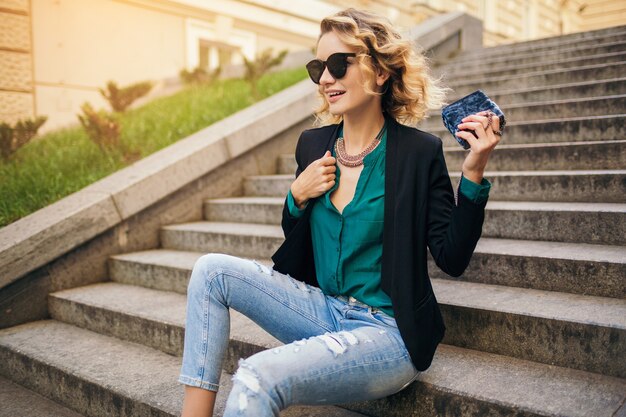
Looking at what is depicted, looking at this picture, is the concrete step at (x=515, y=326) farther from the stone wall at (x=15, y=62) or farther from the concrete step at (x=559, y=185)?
the stone wall at (x=15, y=62)

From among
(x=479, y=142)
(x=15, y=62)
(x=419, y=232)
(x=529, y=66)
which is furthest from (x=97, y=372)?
(x=15, y=62)

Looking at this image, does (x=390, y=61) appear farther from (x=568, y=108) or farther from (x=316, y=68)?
(x=568, y=108)

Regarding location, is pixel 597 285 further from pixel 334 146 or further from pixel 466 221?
pixel 334 146

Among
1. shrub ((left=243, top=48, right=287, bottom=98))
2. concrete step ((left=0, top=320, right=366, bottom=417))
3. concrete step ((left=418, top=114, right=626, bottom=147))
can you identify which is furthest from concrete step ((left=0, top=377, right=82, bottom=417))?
shrub ((left=243, top=48, right=287, bottom=98))

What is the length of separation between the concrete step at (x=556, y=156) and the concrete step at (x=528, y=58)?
2792 millimetres

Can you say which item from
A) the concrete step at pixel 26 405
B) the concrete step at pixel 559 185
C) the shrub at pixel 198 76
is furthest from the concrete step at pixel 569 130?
the shrub at pixel 198 76

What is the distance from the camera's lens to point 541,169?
12.5ft

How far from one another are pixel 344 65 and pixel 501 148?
2264 mm

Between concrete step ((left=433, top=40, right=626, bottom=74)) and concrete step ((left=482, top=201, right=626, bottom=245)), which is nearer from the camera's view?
concrete step ((left=482, top=201, right=626, bottom=245))

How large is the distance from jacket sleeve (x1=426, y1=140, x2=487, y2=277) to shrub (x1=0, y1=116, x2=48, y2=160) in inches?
198

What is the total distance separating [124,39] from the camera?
11.3 meters

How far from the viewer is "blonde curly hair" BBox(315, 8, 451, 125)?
2.11m

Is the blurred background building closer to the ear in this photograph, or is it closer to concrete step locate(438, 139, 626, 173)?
concrete step locate(438, 139, 626, 173)

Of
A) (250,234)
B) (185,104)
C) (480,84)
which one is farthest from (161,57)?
(250,234)
